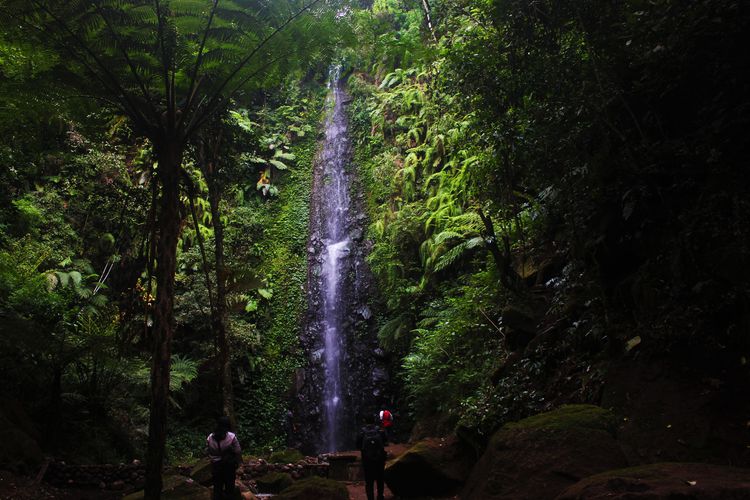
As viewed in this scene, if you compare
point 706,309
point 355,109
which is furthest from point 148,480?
point 355,109

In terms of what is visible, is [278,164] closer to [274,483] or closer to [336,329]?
[336,329]

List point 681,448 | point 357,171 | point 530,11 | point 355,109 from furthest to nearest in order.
Result: point 355,109, point 357,171, point 530,11, point 681,448

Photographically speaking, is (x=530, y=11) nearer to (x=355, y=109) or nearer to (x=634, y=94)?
(x=634, y=94)

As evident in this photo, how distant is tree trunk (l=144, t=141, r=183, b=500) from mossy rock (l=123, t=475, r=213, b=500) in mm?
1529

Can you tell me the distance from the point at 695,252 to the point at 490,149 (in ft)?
14.4

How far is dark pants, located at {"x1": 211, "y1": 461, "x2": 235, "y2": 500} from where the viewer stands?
4824 mm

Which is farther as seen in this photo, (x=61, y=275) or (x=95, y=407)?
(x=61, y=275)

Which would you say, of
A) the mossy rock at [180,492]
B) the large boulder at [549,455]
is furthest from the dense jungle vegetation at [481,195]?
the large boulder at [549,455]

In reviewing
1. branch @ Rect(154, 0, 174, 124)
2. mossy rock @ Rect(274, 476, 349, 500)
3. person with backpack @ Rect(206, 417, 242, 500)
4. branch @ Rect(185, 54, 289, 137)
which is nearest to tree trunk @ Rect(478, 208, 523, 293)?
mossy rock @ Rect(274, 476, 349, 500)

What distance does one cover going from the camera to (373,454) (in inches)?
214

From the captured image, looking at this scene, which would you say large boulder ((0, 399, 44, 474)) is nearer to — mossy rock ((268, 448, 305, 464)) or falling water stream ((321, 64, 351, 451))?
mossy rock ((268, 448, 305, 464))

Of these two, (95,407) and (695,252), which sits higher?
(695,252)

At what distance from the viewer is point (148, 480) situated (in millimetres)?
3857

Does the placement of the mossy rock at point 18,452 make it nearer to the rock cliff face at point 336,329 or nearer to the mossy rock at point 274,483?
the mossy rock at point 274,483
